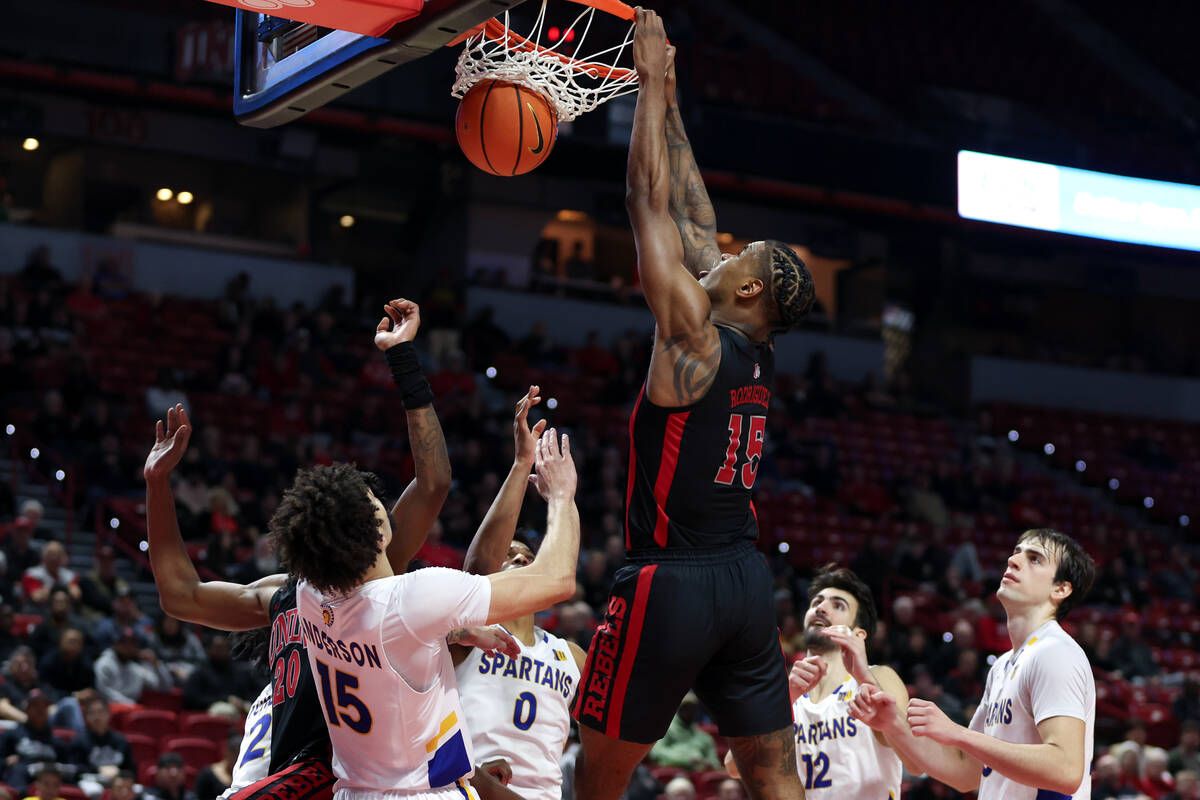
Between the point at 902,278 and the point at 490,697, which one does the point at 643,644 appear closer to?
the point at 490,697

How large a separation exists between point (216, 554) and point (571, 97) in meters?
7.57

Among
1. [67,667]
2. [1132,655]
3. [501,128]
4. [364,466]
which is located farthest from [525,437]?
[1132,655]

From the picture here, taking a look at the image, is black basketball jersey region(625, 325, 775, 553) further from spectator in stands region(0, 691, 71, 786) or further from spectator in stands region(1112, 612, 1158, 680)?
spectator in stands region(1112, 612, 1158, 680)

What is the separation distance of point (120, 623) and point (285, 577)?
278 inches

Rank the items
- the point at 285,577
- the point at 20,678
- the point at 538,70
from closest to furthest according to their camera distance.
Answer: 1. the point at 285,577
2. the point at 538,70
3. the point at 20,678

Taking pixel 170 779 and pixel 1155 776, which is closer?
pixel 170 779

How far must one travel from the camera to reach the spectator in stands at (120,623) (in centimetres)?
1101

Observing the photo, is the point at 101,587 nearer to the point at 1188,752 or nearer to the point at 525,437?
the point at 525,437

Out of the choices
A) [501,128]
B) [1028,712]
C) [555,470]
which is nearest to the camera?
[555,470]

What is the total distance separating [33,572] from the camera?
11.6 meters

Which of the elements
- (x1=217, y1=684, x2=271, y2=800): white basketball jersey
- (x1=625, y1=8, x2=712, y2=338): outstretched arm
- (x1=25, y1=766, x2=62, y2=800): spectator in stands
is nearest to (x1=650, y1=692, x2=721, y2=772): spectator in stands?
(x1=25, y1=766, x2=62, y2=800): spectator in stands

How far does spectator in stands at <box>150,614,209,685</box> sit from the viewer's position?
11.4 metres

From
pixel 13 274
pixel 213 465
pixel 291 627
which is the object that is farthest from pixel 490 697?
pixel 13 274

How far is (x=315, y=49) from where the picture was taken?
5.14 m
